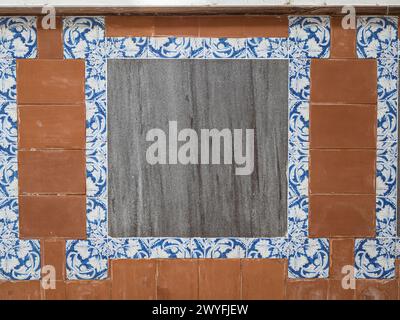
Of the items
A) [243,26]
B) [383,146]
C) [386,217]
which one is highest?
[243,26]

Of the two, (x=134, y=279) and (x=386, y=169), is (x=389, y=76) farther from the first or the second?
(x=134, y=279)

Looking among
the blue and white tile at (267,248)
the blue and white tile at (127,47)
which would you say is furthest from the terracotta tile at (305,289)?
the blue and white tile at (127,47)

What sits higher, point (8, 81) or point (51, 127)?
point (8, 81)

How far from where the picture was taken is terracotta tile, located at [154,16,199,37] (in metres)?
1.61

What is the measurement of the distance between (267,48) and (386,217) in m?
0.86

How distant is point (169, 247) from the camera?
1.66 m

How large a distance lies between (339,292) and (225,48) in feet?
3.69

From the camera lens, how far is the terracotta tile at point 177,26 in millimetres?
1608

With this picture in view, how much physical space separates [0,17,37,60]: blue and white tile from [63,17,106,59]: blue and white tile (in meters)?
0.13

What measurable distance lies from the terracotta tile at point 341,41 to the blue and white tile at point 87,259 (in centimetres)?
124

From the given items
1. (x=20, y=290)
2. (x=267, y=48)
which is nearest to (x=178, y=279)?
(x=20, y=290)

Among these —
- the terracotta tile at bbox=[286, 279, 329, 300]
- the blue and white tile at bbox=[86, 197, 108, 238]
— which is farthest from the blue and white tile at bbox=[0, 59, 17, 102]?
the terracotta tile at bbox=[286, 279, 329, 300]

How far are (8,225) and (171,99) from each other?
855 millimetres

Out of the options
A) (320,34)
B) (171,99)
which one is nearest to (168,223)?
(171,99)
